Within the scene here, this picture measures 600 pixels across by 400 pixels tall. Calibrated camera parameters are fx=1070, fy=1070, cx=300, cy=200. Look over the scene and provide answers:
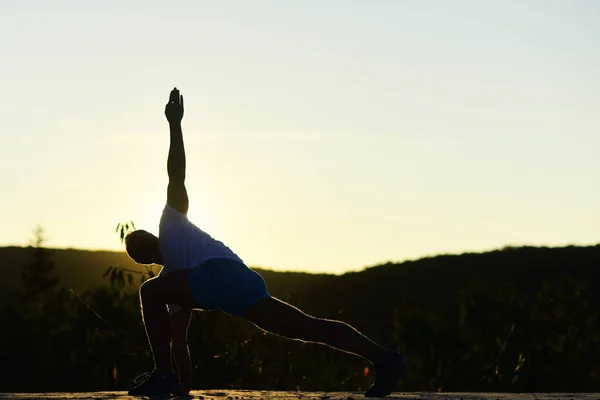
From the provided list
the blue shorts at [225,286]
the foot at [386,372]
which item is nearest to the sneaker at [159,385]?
the blue shorts at [225,286]

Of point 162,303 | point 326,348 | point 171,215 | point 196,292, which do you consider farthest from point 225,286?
point 326,348

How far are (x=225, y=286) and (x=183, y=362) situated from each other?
1300 mm

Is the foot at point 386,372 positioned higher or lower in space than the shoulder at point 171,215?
lower

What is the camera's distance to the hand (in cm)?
822

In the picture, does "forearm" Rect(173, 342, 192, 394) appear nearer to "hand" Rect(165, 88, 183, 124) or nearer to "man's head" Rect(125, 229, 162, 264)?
"man's head" Rect(125, 229, 162, 264)

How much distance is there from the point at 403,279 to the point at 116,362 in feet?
116

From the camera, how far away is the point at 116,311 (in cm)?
1591

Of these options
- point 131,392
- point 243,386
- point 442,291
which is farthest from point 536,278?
point 131,392

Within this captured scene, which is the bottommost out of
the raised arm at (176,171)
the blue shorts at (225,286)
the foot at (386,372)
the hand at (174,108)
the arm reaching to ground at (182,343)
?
the foot at (386,372)

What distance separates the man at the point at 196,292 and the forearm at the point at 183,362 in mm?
528

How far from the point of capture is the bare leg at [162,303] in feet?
25.9

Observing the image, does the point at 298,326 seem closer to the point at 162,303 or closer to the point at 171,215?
the point at 162,303

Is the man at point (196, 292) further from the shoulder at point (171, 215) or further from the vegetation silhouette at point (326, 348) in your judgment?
the vegetation silhouette at point (326, 348)

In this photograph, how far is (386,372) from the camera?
26.7 ft
